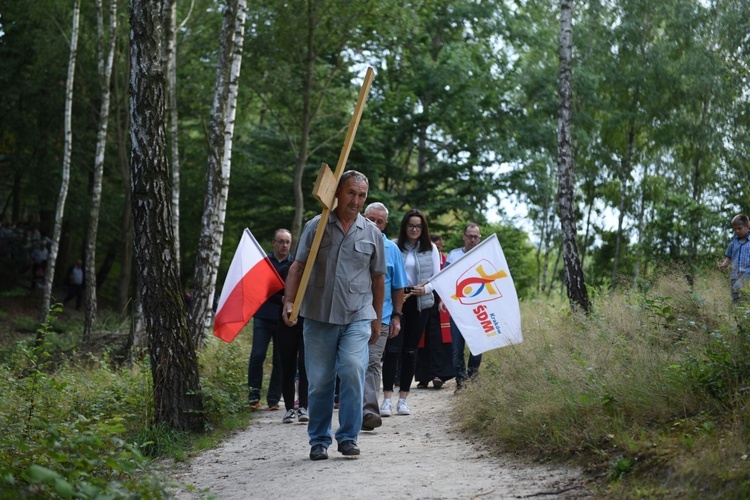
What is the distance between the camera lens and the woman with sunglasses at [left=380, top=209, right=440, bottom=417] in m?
11.0

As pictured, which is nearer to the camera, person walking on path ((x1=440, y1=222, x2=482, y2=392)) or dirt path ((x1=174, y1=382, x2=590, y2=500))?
dirt path ((x1=174, y1=382, x2=590, y2=500))

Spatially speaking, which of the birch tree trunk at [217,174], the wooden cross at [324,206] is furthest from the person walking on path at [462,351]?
the wooden cross at [324,206]

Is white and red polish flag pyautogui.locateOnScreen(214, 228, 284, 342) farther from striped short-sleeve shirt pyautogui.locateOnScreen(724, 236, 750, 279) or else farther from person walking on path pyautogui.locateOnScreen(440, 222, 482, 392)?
striped short-sleeve shirt pyautogui.locateOnScreen(724, 236, 750, 279)

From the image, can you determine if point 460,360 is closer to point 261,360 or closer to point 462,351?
point 462,351

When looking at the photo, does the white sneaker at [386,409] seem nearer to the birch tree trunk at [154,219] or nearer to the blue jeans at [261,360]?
the blue jeans at [261,360]

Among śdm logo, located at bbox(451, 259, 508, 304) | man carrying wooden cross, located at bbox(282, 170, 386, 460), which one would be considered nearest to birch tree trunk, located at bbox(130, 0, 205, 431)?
man carrying wooden cross, located at bbox(282, 170, 386, 460)

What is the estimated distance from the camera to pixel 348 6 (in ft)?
82.5

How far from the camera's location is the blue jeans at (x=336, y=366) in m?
7.68

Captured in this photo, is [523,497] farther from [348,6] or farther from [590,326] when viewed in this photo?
[348,6]

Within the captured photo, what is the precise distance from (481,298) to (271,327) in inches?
104

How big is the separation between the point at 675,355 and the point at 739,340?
82cm

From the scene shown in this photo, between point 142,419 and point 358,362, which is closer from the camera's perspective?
point 358,362

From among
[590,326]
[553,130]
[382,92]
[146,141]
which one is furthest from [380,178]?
[146,141]

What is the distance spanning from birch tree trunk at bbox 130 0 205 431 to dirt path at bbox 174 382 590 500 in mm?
953
